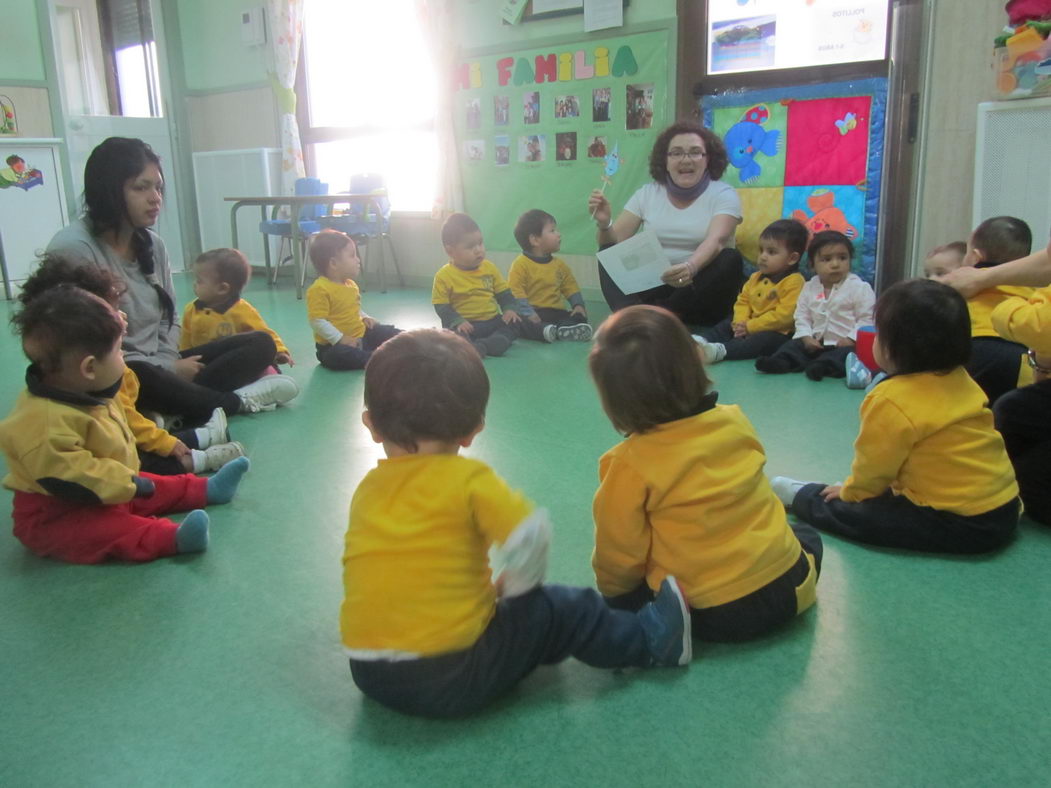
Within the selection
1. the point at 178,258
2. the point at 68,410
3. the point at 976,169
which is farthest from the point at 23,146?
the point at 976,169

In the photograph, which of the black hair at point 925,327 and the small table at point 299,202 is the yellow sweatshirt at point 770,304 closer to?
the black hair at point 925,327

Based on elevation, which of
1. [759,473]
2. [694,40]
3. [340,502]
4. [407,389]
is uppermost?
[694,40]

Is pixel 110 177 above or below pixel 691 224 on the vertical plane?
above

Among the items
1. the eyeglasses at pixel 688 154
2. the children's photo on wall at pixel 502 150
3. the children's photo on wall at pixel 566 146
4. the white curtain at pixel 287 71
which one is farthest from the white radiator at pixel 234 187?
the eyeglasses at pixel 688 154

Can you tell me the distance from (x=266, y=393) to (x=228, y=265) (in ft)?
1.49

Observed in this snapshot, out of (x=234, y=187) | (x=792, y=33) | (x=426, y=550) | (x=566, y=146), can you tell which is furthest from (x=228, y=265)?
(x=234, y=187)

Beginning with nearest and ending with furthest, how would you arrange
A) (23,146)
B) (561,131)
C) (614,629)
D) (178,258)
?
(614,629), (561,131), (23,146), (178,258)

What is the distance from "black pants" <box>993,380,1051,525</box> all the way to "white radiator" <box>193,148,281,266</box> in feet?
18.2

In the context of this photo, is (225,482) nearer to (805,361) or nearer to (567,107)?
(805,361)

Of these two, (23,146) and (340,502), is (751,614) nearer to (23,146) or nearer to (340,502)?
(340,502)

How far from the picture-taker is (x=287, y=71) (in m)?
5.98

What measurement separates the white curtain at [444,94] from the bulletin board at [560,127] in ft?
0.17

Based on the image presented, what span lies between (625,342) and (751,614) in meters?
0.44

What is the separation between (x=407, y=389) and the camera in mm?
1064
